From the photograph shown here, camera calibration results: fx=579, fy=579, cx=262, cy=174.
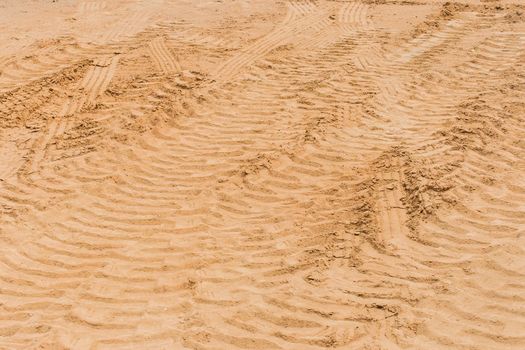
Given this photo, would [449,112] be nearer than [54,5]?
Yes

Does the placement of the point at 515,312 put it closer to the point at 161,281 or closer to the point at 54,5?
the point at 161,281

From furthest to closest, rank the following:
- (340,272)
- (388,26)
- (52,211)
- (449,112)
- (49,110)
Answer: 1. (388,26)
2. (49,110)
3. (449,112)
4. (52,211)
5. (340,272)

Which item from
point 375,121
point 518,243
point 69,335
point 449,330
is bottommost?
point 69,335

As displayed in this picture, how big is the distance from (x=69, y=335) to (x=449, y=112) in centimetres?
484

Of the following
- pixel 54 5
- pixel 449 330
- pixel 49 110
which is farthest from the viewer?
pixel 54 5

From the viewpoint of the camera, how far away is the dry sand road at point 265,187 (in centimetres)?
412

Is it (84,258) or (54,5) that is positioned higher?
(54,5)

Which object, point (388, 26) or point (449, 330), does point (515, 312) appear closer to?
point (449, 330)

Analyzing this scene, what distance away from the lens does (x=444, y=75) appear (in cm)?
784

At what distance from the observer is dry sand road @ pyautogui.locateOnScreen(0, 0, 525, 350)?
13.5 feet

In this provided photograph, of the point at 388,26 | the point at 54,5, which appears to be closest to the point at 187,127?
the point at 388,26

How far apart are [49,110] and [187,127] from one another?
1.92 metres

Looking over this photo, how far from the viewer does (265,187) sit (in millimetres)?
5734

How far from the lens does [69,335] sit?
415 cm
